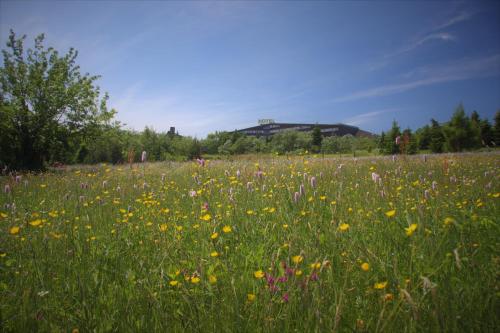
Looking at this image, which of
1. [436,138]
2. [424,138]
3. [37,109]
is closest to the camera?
[37,109]

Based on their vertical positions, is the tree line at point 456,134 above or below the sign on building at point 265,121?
below

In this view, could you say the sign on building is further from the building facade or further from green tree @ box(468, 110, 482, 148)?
green tree @ box(468, 110, 482, 148)

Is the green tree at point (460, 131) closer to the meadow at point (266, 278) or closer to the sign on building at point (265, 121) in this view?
the meadow at point (266, 278)

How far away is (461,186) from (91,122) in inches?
899

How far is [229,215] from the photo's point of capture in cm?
341

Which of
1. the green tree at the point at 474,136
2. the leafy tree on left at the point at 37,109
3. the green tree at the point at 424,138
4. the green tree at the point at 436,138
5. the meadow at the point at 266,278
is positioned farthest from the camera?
the green tree at the point at 424,138

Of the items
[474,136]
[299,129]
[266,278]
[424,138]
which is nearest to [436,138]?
[424,138]

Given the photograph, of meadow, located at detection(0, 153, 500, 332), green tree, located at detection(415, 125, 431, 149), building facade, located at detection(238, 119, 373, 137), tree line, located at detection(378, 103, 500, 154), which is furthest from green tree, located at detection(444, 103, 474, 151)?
building facade, located at detection(238, 119, 373, 137)

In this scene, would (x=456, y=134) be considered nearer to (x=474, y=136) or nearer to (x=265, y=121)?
(x=474, y=136)

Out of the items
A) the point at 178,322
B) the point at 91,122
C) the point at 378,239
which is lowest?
the point at 178,322

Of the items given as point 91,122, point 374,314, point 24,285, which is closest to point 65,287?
point 24,285

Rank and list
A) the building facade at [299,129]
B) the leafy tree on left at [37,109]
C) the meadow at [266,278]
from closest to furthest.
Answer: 1. the meadow at [266,278]
2. the leafy tree on left at [37,109]
3. the building facade at [299,129]

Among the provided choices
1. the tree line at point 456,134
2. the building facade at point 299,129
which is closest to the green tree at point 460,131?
the tree line at point 456,134

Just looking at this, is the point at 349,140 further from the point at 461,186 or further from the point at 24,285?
the point at 24,285
